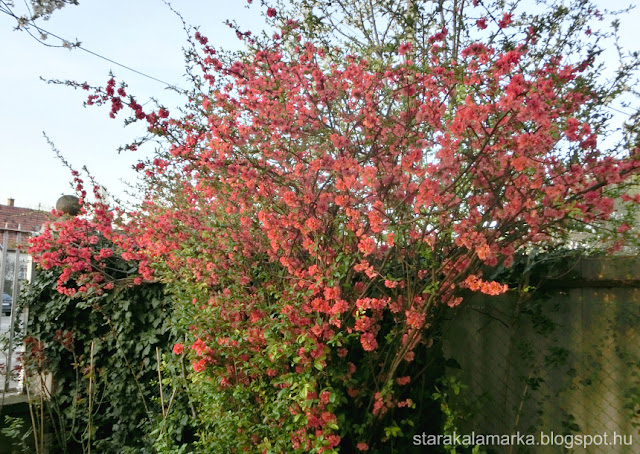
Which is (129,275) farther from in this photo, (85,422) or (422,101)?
(422,101)

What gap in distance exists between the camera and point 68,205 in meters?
4.64

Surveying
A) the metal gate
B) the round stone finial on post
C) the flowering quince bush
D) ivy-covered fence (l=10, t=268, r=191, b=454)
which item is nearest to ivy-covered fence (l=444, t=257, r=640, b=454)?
the flowering quince bush

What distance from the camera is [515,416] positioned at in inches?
103

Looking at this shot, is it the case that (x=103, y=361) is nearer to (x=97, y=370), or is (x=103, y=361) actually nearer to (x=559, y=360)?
(x=97, y=370)

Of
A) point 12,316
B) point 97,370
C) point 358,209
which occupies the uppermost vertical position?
point 358,209

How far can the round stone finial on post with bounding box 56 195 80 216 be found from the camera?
4.64 meters

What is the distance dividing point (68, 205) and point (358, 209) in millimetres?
3387

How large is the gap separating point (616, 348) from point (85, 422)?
3.70 m

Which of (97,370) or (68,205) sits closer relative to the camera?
(97,370)

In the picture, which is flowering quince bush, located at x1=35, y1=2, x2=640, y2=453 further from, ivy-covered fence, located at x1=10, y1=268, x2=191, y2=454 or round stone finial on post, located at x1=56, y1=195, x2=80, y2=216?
round stone finial on post, located at x1=56, y1=195, x2=80, y2=216

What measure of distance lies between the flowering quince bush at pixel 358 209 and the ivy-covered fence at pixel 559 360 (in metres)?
0.27

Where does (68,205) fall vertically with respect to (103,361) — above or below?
above

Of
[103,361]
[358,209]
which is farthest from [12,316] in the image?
[358,209]

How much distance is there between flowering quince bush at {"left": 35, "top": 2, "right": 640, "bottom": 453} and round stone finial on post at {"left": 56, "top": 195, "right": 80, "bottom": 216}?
2.10 m
